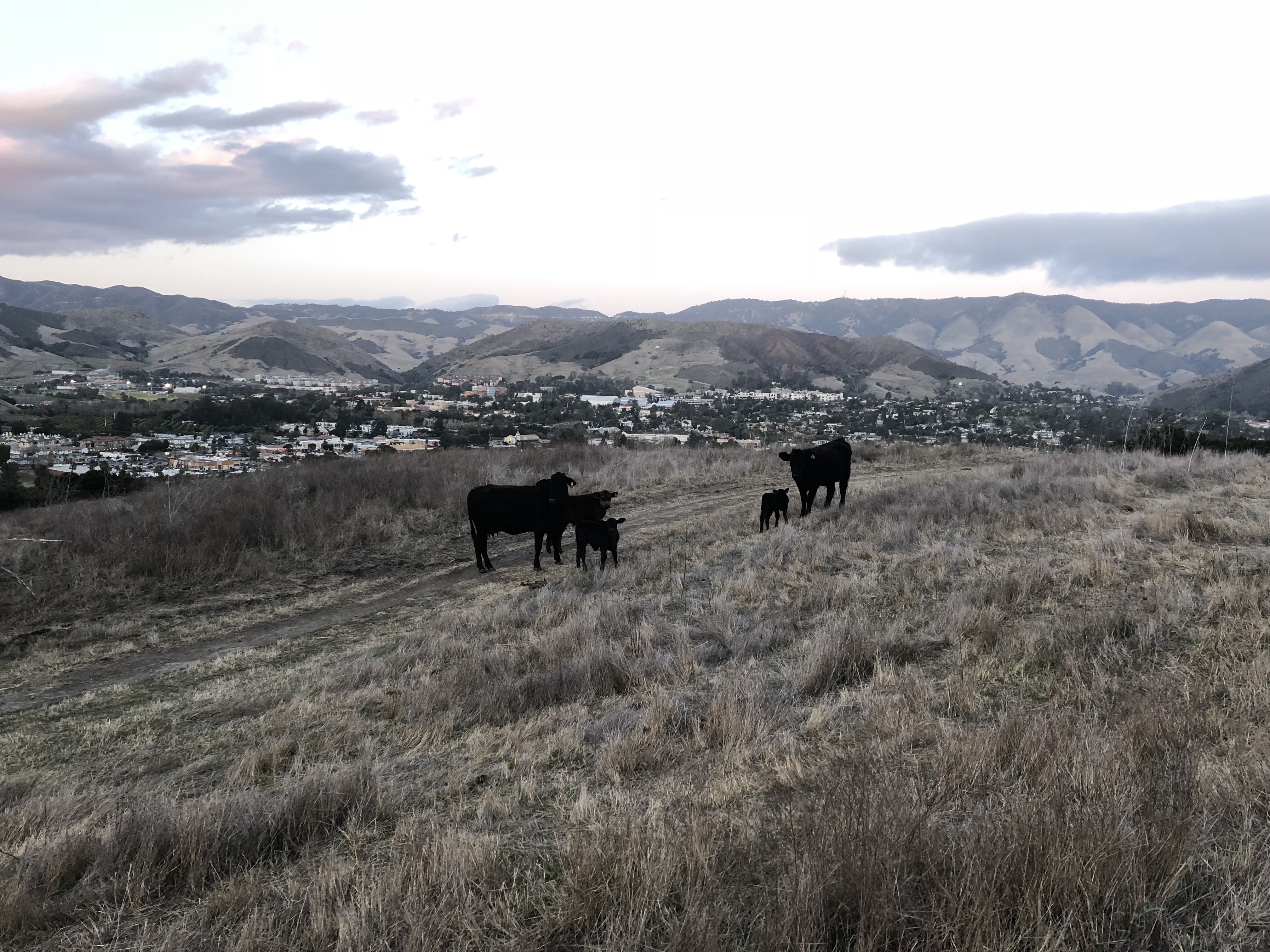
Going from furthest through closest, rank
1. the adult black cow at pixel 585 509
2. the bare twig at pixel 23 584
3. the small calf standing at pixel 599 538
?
the adult black cow at pixel 585 509 < the small calf standing at pixel 599 538 < the bare twig at pixel 23 584

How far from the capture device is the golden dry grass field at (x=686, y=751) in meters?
2.56

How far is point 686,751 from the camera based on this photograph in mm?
4617

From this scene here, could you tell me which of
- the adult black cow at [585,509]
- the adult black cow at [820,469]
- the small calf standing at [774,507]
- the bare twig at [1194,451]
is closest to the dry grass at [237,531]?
the adult black cow at [585,509]

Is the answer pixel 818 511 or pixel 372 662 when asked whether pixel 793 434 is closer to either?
pixel 818 511

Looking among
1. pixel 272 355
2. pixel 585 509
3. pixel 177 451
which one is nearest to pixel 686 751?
pixel 585 509

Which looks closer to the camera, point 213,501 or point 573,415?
point 213,501

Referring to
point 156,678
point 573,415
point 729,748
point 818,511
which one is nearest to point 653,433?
point 573,415

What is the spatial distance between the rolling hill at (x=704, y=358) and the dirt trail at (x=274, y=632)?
Answer: 359ft

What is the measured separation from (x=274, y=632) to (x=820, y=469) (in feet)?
37.1

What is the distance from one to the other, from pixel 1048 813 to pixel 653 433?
47.1 m

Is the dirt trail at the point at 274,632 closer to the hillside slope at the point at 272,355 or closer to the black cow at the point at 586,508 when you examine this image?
the black cow at the point at 586,508

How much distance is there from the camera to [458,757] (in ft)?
16.5

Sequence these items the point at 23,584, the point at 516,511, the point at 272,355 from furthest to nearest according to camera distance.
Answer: the point at 272,355
the point at 516,511
the point at 23,584

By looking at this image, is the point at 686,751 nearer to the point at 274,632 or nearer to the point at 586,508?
the point at 274,632
